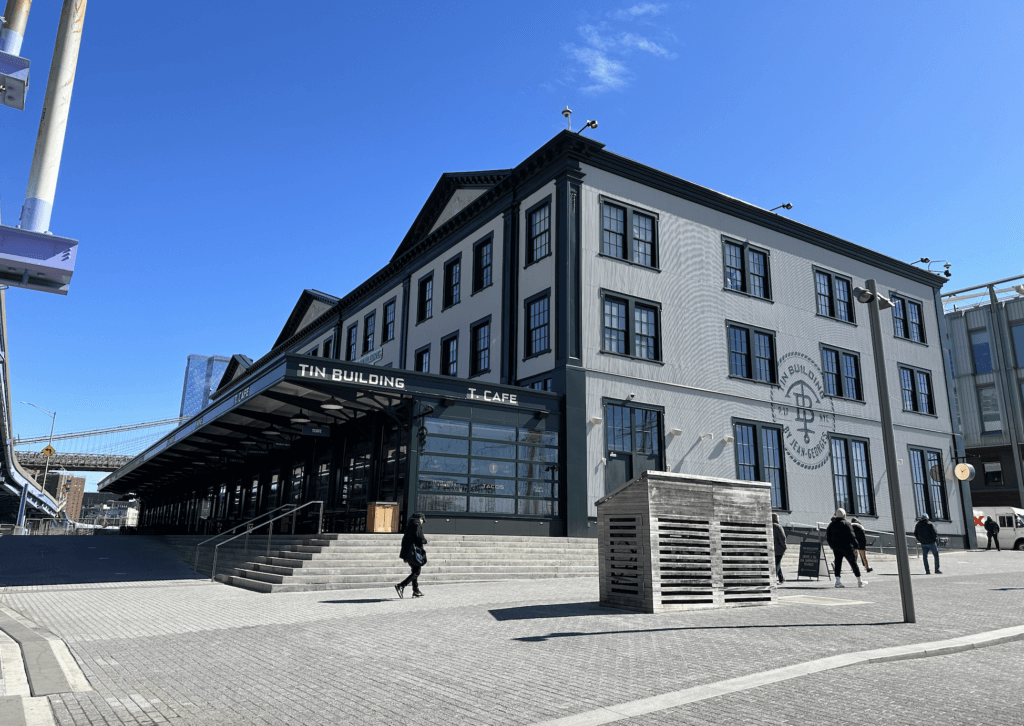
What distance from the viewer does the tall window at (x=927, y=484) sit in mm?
32156

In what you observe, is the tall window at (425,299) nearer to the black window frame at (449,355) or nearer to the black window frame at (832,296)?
the black window frame at (449,355)

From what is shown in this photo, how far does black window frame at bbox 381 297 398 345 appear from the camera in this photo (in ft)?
117

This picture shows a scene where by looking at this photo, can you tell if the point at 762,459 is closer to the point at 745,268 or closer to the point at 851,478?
the point at 851,478

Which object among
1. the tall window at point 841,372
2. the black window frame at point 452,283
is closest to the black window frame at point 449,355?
the black window frame at point 452,283

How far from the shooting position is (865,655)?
7367 mm

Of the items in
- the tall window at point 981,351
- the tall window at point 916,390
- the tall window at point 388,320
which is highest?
the tall window at point 981,351

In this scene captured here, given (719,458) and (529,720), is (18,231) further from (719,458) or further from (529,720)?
(719,458)

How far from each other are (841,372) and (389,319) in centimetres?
2040

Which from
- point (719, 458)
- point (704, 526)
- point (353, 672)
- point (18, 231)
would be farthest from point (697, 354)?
point (18, 231)

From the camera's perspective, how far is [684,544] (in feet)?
37.0

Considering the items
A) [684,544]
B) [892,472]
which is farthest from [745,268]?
[684,544]

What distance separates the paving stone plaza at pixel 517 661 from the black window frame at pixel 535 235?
1407 cm

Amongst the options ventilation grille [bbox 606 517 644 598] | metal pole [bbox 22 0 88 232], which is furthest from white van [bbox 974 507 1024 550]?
metal pole [bbox 22 0 88 232]

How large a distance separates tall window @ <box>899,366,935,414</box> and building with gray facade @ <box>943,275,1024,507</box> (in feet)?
75.8
